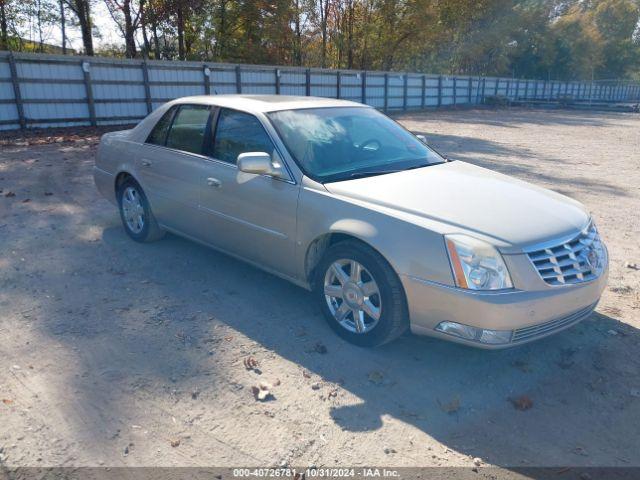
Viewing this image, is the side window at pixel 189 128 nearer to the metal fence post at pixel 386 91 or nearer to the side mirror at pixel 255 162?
the side mirror at pixel 255 162

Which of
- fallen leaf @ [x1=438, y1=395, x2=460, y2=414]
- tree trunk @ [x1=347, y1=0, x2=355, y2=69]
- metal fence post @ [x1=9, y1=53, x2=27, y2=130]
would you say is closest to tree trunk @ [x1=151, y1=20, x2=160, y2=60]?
metal fence post @ [x1=9, y1=53, x2=27, y2=130]

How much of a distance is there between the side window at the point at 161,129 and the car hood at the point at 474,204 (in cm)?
226

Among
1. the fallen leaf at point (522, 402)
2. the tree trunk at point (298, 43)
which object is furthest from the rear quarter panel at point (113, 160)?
the tree trunk at point (298, 43)

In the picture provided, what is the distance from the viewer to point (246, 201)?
428cm

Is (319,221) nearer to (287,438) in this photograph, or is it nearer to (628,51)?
(287,438)

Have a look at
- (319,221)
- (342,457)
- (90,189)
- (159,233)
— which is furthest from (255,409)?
(90,189)

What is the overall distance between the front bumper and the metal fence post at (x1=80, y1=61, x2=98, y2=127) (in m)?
15.4

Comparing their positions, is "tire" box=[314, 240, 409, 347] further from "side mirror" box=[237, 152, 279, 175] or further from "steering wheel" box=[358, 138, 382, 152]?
"steering wheel" box=[358, 138, 382, 152]

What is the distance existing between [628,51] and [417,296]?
280ft

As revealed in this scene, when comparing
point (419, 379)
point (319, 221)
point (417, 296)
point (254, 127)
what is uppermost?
point (254, 127)

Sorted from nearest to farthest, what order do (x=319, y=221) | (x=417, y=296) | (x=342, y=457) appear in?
(x=342, y=457) < (x=417, y=296) < (x=319, y=221)

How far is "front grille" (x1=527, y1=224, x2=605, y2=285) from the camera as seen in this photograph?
323cm

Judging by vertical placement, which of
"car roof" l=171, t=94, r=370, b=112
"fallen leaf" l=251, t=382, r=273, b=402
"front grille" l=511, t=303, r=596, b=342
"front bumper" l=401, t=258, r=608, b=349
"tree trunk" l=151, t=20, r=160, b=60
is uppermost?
"tree trunk" l=151, t=20, r=160, b=60

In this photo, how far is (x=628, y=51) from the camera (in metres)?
72.9
